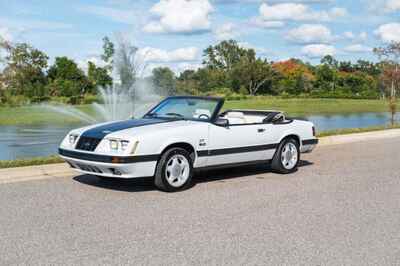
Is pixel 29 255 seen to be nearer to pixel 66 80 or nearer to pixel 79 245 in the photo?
pixel 79 245

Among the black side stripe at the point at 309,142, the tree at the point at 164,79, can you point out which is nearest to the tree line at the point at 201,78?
the tree at the point at 164,79

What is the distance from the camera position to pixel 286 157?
32.5 ft

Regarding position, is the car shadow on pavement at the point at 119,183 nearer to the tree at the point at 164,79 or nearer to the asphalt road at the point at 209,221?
the asphalt road at the point at 209,221

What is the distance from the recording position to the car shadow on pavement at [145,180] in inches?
330

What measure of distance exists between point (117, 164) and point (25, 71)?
4524 centimetres

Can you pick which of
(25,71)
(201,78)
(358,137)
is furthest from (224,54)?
(358,137)

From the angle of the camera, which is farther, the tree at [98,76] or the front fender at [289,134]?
the tree at [98,76]

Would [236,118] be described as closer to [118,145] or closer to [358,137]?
[118,145]

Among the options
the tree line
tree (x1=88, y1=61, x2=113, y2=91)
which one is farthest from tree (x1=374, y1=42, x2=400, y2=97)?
tree (x1=88, y1=61, x2=113, y2=91)

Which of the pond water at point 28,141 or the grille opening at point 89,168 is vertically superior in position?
the grille opening at point 89,168

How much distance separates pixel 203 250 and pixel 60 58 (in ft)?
184

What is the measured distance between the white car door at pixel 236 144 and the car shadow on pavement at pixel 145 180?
1.86ft

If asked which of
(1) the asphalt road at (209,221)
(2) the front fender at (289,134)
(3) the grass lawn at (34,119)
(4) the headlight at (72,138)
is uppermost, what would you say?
(4) the headlight at (72,138)

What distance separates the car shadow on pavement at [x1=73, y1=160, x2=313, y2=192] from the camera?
8.39 metres
